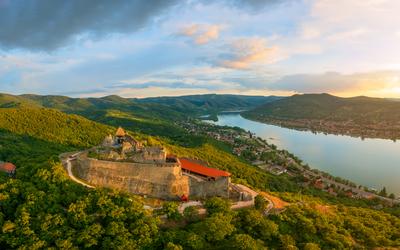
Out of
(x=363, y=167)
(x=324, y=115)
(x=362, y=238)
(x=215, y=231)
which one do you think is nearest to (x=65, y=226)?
(x=215, y=231)

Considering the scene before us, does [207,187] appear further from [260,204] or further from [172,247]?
[172,247]

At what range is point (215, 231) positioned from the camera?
72.5 ft

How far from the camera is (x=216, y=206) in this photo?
2458cm

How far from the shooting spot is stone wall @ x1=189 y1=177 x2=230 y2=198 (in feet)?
90.2

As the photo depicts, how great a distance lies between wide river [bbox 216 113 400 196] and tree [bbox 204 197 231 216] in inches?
1774

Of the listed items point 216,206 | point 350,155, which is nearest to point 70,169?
point 216,206

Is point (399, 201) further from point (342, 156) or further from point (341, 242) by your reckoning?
point (342, 156)

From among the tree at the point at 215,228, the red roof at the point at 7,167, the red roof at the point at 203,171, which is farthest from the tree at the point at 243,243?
the red roof at the point at 7,167

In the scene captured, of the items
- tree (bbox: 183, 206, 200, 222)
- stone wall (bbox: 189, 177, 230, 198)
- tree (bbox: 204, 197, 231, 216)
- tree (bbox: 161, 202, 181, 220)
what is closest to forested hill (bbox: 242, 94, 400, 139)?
stone wall (bbox: 189, 177, 230, 198)

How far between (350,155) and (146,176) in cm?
7471

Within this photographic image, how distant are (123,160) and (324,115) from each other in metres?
163

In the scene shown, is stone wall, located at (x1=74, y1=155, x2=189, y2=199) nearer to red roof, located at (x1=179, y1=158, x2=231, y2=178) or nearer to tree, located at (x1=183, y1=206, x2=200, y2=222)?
tree, located at (x1=183, y1=206, x2=200, y2=222)

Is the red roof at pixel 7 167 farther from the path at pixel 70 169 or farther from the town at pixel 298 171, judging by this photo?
the town at pixel 298 171

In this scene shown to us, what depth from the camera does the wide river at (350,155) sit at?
66.3 m
